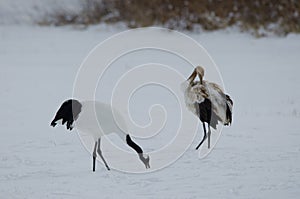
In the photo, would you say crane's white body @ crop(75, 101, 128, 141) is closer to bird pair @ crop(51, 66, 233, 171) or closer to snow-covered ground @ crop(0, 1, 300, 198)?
bird pair @ crop(51, 66, 233, 171)

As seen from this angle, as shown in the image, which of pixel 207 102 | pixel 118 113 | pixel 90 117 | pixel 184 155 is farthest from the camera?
pixel 184 155

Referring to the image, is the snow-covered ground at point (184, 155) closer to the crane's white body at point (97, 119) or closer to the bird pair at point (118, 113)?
the bird pair at point (118, 113)

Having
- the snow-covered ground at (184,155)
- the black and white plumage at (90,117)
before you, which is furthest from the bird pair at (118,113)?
the snow-covered ground at (184,155)

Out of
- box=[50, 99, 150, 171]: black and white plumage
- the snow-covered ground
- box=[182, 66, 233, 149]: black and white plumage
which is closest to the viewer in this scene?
the snow-covered ground

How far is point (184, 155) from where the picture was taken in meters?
7.50

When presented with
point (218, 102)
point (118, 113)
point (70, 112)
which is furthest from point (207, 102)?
point (70, 112)

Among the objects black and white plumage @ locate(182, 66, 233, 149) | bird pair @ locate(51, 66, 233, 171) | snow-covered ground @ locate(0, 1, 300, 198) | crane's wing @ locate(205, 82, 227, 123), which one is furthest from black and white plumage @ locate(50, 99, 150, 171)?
crane's wing @ locate(205, 82, 227, 123)

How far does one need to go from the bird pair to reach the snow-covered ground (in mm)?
409

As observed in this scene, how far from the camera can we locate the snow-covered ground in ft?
20.8

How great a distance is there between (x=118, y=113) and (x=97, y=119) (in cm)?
29

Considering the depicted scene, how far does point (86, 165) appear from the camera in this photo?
23.6ft

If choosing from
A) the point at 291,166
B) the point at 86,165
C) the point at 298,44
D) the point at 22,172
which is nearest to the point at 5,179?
the point at 22,172

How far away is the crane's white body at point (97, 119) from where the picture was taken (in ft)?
21.7

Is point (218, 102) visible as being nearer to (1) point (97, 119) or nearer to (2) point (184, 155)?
(2) point (184, 155)
